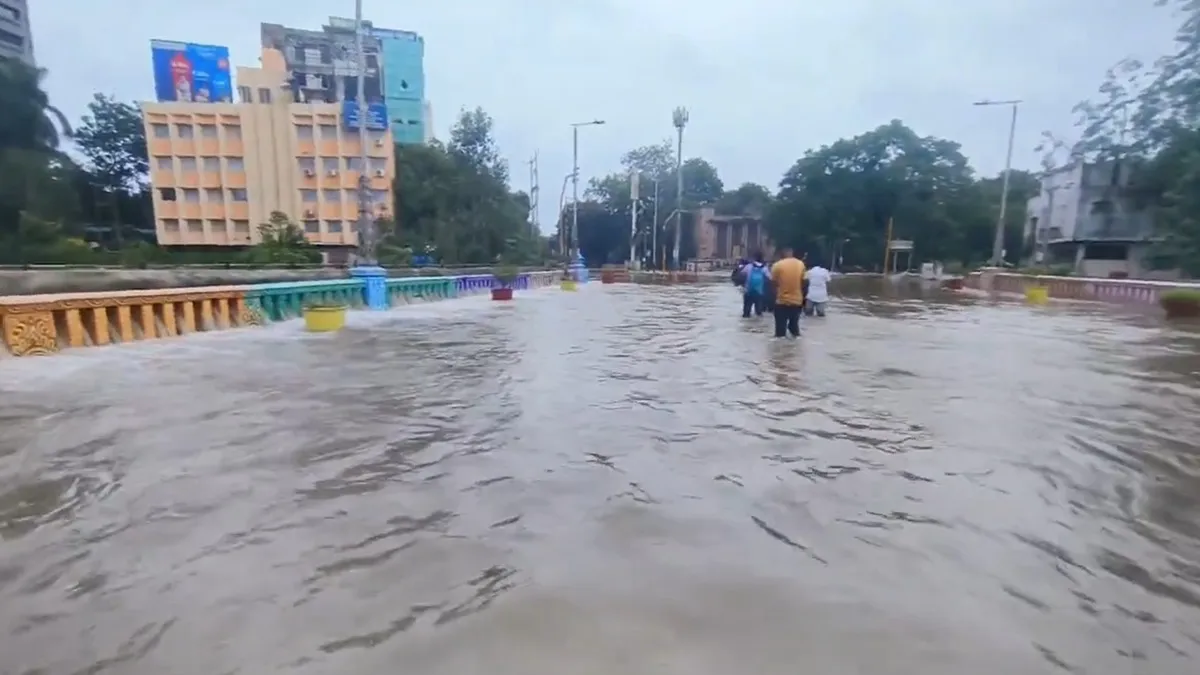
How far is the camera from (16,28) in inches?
2076

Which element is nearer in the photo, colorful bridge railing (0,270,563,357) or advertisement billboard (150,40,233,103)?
colorful bridge railing (0,270,563,357)

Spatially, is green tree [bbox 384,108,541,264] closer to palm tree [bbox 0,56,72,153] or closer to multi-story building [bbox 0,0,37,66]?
palm tree [bbox 0,56,72,153]

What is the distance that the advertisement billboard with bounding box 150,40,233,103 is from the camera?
51.9 metres

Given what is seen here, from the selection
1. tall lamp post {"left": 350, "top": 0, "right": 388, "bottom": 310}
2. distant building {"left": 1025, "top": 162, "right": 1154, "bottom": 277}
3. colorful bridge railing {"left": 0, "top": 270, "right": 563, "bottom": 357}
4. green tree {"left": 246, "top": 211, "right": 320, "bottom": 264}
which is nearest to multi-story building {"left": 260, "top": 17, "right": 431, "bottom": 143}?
green tree {"left": 246, "top": 211, "right": 320, "bottom": 264}

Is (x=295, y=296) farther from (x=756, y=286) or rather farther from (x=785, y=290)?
(x=785, y=290)

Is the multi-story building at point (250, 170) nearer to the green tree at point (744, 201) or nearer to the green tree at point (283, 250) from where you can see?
the green tree at point (283, 250)

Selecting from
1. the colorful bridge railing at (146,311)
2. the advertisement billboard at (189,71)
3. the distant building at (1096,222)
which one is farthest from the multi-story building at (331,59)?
the distant building at (1096,222)

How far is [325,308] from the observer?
47.2 ft

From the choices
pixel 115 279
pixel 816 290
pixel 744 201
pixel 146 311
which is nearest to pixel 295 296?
pixel 115 279

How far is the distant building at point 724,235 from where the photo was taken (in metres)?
69.2

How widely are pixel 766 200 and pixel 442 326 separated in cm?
5599

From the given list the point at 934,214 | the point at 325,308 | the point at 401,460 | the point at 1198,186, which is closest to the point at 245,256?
the point at 325,308

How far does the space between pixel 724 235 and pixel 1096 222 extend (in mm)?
31010

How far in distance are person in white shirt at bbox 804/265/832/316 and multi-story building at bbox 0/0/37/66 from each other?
190 feet
